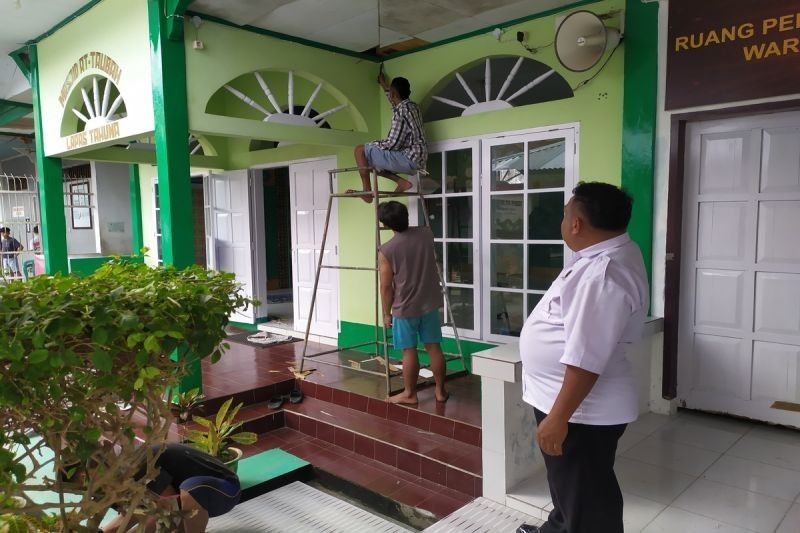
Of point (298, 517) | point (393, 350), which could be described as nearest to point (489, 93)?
point (393, 350)

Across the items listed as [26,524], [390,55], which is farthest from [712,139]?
[26,524]

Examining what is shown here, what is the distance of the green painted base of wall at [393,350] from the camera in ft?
16.1

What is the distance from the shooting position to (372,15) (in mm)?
4434

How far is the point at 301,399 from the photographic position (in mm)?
4582

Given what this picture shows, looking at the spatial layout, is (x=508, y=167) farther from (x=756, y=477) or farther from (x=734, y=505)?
(x=734, y=505)

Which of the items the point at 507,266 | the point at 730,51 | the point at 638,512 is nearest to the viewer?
the point at 638,512

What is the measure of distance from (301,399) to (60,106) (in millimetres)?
3789

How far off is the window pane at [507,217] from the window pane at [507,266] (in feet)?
0.33

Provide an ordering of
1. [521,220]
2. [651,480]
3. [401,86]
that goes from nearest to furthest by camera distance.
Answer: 1. [651,480]
2. [401,86]
3. [521,220]

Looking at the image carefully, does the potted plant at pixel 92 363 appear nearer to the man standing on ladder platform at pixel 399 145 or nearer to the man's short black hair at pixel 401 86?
the man standing on ladder platform at pixel 399 145

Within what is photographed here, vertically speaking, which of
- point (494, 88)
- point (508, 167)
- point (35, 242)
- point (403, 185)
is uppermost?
point (494, 88)

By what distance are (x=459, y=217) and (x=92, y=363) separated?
3792 mm

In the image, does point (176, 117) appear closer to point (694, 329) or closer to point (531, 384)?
point (531, 384)

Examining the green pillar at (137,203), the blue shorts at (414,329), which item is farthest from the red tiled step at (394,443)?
the green pillar at (137,203)
